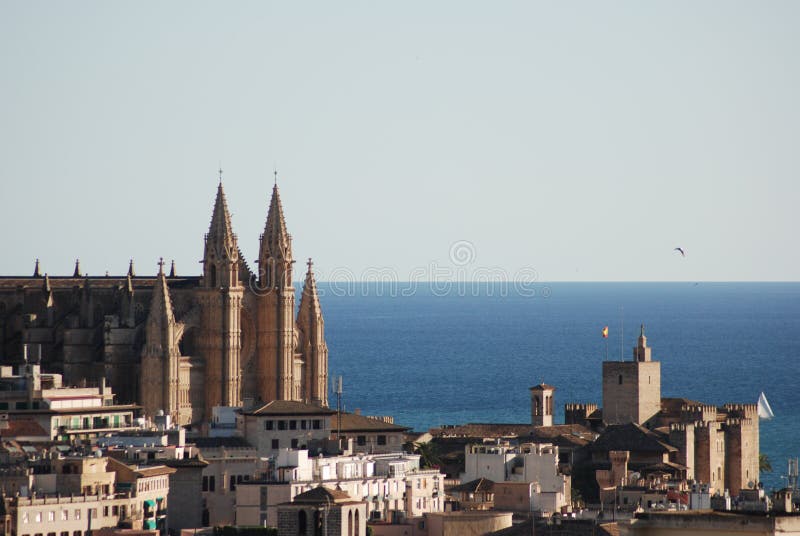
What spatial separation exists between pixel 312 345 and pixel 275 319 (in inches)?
147

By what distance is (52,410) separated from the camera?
98.2 metres

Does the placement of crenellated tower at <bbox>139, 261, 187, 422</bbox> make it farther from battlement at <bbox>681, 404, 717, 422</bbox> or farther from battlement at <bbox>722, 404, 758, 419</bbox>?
battlement at <bbox>722, 404, 758, 419</bbox>

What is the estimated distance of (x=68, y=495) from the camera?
74.4 m

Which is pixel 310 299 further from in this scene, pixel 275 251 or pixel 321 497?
pixel 321 497

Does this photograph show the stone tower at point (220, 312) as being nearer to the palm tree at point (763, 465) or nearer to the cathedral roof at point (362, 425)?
the cathedral roof at point (362, 425)

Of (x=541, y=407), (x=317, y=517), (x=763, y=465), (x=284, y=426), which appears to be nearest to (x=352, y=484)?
(x=284, y=426)

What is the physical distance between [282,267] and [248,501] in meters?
44.2

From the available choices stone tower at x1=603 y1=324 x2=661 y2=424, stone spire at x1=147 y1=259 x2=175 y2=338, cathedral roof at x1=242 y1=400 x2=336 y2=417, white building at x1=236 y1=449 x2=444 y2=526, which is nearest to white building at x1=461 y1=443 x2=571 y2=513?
white building at x1=236 y1=449 x2=444 y2=526

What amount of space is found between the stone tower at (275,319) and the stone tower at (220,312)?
175cm

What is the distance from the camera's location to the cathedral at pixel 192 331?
118m

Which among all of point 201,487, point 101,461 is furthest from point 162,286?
point 101,461

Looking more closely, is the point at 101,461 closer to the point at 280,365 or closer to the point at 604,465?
the point at 604,465

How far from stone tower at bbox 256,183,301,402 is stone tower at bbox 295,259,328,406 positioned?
1515mm

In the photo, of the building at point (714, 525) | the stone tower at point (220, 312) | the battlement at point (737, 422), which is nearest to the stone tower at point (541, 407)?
the battlement at point (737, 422)
